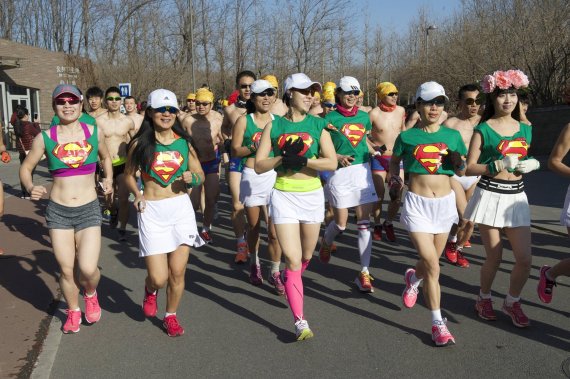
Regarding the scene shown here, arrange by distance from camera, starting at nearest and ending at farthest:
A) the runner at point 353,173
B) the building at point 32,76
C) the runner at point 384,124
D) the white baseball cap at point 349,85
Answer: the runner at point 353,173 < the white baseball cap at point 349,85 < the runner at point 384,124 < the building at point 32,76

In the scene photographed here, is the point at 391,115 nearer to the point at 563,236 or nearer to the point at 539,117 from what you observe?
the point at 563,236

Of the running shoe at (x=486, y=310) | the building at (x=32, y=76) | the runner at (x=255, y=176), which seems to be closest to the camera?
the running shoe at (x=486, y=310)

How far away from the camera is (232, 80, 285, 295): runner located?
603cm

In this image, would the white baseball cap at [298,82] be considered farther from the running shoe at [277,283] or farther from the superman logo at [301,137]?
the running shoe at [277,283]

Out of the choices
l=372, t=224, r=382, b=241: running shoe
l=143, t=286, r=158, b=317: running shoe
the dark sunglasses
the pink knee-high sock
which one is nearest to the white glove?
the pink knee-high sock

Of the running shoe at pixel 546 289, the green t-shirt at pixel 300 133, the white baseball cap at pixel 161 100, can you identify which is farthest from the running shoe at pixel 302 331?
the running shoe at pixel 546 289

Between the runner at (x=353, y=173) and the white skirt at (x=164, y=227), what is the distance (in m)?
1.96

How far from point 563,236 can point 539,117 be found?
11105 mm

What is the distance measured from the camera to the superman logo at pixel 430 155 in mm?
4863

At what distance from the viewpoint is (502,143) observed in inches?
192

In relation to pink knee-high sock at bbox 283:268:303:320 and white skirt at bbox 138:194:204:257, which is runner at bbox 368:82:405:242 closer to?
pink knee-high sock at bbox 283:268:303:320

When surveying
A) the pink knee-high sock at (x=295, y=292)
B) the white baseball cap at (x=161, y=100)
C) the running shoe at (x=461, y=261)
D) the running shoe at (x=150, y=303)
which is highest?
the white baseball cap at (x=161, y=100)

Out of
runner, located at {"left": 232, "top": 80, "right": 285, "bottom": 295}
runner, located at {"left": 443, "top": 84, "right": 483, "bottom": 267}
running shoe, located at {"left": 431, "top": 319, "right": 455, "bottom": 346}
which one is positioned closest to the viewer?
running shoe, located at {"left": 431, "top": 319, "right": 455, "bottom": 346}

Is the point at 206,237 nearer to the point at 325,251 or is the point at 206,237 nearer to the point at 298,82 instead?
the point at 325,251
